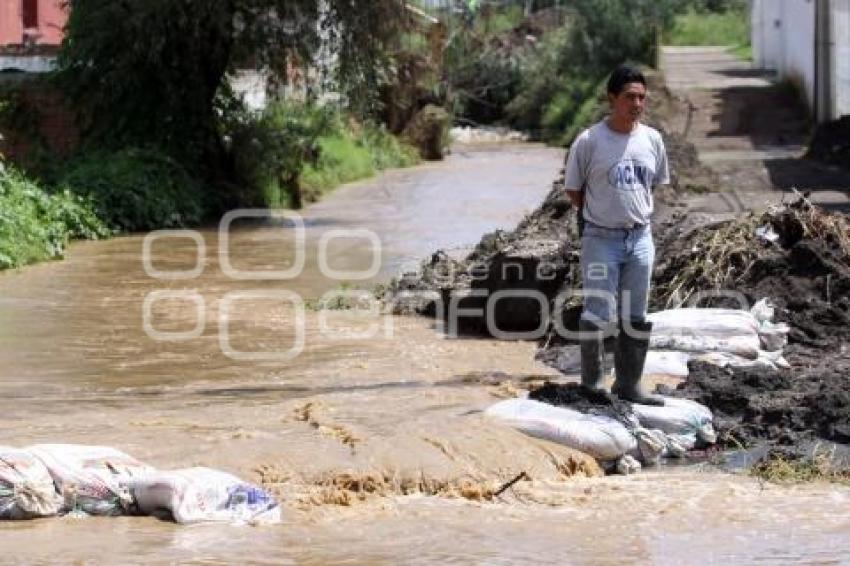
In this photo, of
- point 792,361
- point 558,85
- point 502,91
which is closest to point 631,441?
point 792,361

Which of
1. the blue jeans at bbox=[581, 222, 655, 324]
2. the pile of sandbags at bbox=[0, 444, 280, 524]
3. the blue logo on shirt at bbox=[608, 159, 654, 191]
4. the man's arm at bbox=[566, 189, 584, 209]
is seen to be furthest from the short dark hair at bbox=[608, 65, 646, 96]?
the pile of sandbags at bbox=[0, 444, 280, 524]

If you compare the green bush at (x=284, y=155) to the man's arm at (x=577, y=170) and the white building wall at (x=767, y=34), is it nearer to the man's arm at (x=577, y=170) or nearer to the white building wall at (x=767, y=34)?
the white building wall at (x=767, y=34)

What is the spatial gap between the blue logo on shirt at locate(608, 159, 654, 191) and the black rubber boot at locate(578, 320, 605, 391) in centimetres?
77

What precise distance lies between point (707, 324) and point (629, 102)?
247 cm

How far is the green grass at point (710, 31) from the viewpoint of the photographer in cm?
5162

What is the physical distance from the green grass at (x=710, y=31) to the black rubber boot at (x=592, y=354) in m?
42.1

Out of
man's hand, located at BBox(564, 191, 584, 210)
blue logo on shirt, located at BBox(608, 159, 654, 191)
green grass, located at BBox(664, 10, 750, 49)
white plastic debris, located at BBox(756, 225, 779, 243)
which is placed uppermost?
green grass, located at BBox(664, 10, 750, 49)

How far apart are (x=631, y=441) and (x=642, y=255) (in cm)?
106

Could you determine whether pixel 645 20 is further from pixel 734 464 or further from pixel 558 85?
pixel 734 464

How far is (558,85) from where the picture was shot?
146 ft

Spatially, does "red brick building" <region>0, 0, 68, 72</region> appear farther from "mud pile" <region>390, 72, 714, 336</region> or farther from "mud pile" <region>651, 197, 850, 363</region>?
"mud pile" <region>651, 197, 850, 363</region>

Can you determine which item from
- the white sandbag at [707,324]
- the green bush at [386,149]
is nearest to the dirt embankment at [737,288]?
the white sandbag at [707,324]

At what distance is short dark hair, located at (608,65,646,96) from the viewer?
8.93 metres

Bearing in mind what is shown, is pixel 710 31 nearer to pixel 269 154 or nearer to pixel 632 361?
pixel 269 154
